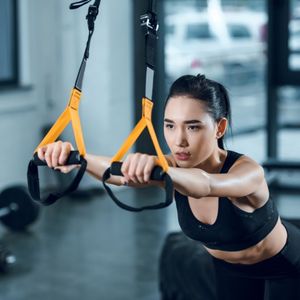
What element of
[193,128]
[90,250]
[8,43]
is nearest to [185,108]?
[193,128]

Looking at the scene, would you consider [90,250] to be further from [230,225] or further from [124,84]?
[230,225]

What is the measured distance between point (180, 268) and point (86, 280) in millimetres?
853

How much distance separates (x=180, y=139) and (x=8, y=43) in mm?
4076

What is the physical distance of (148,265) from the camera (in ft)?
12.3

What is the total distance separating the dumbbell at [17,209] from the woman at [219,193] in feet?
9.05

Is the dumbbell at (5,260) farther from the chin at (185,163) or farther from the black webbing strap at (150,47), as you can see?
the black webbing strap at (150,47)

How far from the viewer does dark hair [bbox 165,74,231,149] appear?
1519 millimetres

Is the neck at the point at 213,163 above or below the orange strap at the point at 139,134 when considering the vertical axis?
below

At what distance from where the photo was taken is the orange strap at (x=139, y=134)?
126 cm

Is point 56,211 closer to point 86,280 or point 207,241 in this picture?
point 86,280

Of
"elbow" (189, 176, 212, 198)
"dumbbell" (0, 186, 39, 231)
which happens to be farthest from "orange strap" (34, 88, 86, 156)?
"dumbbell" (0, 186, 39, 231)

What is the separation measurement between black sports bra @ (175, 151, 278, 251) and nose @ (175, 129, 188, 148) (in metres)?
0.17

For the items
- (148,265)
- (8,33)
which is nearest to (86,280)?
(148,265)

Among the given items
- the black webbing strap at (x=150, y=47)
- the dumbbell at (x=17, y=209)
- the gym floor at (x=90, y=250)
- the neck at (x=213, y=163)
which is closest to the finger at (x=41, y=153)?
the black webbing strap at (x=150, y=47)
